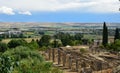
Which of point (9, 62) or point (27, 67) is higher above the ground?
point (9, 62)

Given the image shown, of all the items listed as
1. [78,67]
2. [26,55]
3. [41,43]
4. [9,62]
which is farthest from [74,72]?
[41,43]

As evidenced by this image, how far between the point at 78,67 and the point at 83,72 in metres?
6.57

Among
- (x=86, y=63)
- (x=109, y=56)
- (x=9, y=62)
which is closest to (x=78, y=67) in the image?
(x=86, y=63)

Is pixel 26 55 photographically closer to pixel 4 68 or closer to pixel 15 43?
pixel 4 68

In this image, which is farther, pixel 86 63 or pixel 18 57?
pixel 86 63

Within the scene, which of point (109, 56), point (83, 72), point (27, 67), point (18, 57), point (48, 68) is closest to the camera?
point (27, 67)

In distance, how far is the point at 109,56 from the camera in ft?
234

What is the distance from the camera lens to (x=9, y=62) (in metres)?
15.9

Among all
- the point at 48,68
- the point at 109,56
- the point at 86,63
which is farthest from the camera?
the point at 109,56

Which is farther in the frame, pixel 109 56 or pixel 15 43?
pixel 15 43

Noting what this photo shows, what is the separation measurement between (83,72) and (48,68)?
17345 mm

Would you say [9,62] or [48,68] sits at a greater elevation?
[9,62]

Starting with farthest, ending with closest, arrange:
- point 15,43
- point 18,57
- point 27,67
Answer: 1. point 15,43
2. point 18,57
3. point 27,67

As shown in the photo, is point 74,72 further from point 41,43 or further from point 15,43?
point 41,43
